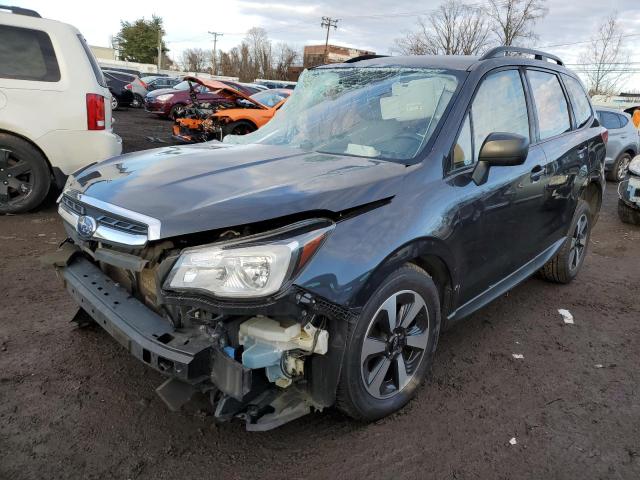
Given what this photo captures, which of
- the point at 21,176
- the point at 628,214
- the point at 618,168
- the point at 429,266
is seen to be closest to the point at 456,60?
the point at 429,266

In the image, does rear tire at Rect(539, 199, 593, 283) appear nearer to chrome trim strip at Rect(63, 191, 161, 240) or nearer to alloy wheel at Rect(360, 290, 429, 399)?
alloy wheel at Rect(360, 290, 429, 399)

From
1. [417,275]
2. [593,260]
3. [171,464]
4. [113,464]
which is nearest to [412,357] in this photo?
[417,275]

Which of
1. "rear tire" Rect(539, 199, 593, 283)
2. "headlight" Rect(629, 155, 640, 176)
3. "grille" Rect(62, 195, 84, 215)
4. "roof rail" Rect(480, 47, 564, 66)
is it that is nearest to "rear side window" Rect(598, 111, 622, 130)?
"headlight" Rect(629, 155, 640, 176)

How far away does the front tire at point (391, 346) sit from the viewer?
2.25 metres

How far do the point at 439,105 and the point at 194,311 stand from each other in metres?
1.80

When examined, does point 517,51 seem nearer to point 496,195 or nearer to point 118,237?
point 496,195

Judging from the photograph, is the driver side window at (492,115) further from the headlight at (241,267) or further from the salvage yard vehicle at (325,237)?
the headlight at (241,267)

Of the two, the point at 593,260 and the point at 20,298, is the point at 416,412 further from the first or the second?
the point at 593,260

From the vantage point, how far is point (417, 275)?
8.17ft

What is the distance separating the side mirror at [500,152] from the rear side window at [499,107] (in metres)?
0.12

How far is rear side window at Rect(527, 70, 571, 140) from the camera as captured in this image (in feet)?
12.1

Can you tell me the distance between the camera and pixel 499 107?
3.25 meters

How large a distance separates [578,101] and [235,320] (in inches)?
150

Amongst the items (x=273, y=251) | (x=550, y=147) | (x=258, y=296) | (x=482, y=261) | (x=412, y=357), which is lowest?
(x=412, y=357)
